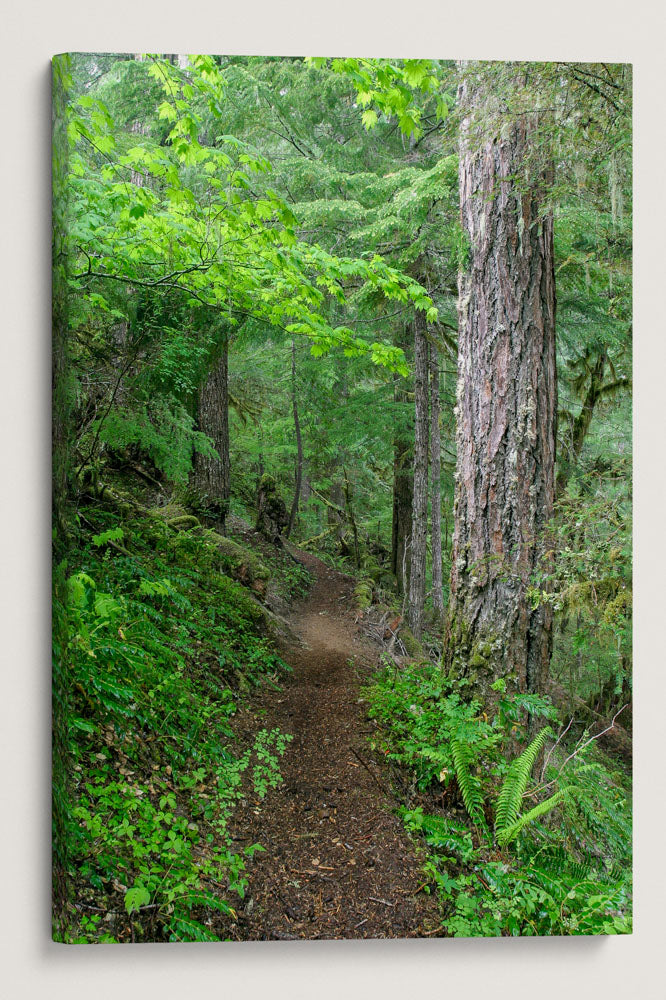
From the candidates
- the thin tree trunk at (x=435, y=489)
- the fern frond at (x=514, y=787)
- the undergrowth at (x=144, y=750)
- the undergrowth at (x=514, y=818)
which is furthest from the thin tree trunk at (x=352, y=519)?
the fern frond at (x=514, y=787)

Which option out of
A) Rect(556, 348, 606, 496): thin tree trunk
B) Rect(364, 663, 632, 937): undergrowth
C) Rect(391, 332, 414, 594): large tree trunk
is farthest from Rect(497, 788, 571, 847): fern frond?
Rect(556, 348, 606, 496): thin tree trunk

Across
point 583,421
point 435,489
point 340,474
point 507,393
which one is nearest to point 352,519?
point 340,474

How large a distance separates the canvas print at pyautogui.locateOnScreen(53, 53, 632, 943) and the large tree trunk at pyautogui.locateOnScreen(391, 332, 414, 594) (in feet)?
0.09

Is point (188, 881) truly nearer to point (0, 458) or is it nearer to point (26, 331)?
point (0, 458)

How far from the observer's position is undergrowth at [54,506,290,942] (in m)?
2.45

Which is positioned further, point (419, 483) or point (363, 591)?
point (363, 591)

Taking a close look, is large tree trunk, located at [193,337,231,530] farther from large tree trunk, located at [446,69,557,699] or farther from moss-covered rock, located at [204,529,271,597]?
large tree trunk, located at [446,69,557,699]

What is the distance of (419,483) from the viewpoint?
317 centimetres

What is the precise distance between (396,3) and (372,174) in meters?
0.82

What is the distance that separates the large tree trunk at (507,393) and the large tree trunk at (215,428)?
1.24 metres

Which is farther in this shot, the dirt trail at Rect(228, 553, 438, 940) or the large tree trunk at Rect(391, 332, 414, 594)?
the large tree trunk at Rect(391, 332, 414, 594)

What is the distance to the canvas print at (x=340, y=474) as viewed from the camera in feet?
8.49

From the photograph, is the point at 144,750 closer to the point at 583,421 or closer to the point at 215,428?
the point at 215,428

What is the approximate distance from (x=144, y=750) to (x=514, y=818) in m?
1.67
